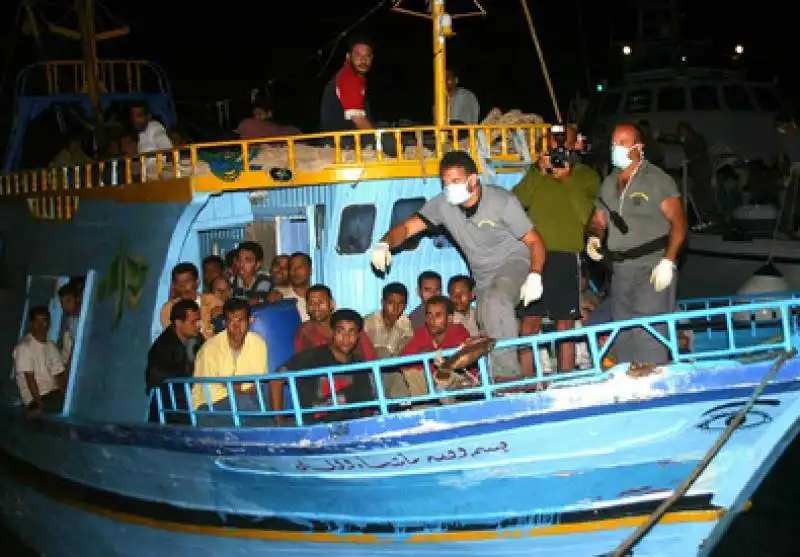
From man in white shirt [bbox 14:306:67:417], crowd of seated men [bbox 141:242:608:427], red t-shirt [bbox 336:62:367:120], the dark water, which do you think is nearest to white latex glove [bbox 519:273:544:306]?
crowd of seated men [bbox 141:242:608:427]

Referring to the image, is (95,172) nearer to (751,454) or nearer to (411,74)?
(751,454)

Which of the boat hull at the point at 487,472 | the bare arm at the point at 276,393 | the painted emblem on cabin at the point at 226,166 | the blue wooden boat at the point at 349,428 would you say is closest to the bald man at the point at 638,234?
the blue wooden boat at the point at 349,428

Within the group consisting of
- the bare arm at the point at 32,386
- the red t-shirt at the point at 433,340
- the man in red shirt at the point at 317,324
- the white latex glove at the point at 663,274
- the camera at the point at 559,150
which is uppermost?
the camera at the point at 559,150

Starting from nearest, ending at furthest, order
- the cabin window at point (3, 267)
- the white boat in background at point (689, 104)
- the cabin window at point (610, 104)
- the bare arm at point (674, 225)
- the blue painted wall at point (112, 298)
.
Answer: the bare arm at point (674, 225) < the blue painted wall at point (112, 298) < the cabin window at point (3, 267) < the white boat in background at point (689, 104) < the cabin window at point (610, 104)

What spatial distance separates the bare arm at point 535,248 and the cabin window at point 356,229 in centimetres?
206

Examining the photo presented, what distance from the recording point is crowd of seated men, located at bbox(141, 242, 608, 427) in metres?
6.90

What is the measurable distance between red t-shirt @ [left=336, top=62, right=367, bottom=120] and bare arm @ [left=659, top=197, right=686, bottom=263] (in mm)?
3014

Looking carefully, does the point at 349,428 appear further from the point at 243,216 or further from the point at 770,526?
the point at 770,526

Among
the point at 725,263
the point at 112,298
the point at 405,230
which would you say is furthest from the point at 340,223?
the point at 725,263

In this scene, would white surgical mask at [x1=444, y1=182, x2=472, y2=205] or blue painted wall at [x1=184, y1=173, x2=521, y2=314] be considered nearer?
white surgical mask at [x1=444, y1=182, x2=472, y2=205]

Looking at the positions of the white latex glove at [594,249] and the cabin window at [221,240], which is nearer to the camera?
the white latex glove at [594,249]

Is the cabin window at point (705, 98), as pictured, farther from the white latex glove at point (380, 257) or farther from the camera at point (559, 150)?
the white latex glove at point (380, 257)

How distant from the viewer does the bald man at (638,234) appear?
6477mm

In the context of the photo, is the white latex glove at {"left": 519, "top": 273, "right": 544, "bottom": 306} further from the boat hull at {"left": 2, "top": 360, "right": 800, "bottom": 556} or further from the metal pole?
the metal pole
